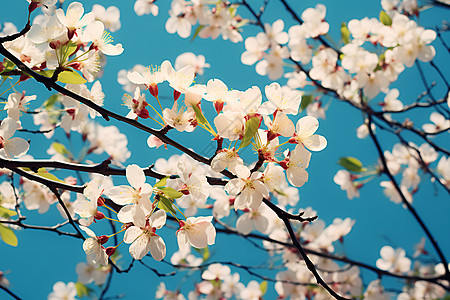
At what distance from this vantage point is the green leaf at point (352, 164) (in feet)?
4.98

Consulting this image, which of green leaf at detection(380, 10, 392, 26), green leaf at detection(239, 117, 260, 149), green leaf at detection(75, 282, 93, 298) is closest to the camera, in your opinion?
green leaf at detection(239, 117, 260, 149)

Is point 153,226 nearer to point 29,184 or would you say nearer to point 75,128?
point 75,128

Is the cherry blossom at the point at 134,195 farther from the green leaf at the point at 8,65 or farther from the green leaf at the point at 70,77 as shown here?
the green leaf at the point at 8,65

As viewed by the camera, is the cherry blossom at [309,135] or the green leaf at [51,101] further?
the green leaf at [51,101]

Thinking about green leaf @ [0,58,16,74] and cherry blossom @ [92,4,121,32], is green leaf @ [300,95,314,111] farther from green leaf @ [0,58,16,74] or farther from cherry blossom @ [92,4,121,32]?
green leaf @ [0,58,16,74]

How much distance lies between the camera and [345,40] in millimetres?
1521

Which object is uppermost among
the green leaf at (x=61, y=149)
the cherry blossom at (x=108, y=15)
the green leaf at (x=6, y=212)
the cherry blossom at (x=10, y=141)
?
the cherry blossom at (x=108, y=15)

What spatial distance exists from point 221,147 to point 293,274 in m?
1.98

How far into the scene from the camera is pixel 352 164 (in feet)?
5.03

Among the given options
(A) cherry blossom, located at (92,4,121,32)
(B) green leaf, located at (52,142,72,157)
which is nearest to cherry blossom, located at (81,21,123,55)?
(B) green leaf, located at (52,142,72,157)

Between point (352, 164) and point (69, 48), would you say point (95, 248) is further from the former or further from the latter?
point (352, 164)

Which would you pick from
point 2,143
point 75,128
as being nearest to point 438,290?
point 75,128

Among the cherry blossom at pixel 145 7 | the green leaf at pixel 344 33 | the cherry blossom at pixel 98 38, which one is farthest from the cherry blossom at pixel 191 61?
the cherry blossom at pixel 98 38

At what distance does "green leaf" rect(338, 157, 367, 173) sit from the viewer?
1.52m
